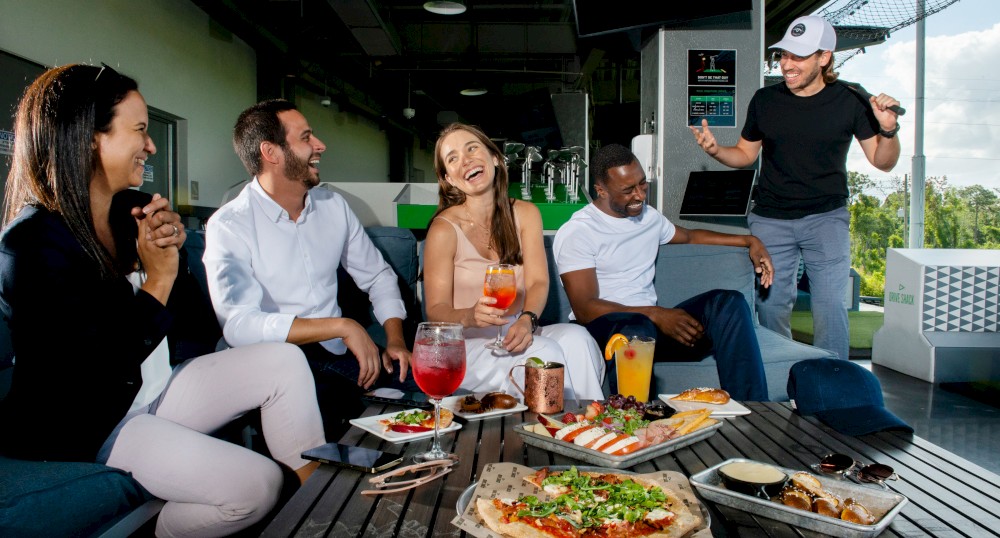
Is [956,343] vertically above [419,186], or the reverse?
[419,186]

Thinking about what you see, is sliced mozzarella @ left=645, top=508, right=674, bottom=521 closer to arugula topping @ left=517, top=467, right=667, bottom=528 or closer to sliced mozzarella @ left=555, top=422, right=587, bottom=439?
arugula topping @ left=517, top=467, right=667, bottom=528

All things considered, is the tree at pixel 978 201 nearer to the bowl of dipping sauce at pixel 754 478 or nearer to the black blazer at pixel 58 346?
the bowl of dipping sauce at pixel 754 478

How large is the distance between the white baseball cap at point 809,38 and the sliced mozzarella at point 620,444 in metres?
2.21

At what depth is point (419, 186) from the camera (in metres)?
4.45

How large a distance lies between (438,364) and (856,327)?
634 centimetres

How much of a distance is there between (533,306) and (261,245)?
2.97 ft

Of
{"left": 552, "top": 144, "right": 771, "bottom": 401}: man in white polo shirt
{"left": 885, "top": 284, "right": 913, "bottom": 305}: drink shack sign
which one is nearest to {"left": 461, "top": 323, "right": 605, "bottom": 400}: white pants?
{"left": 552, "top": 144, "right": 771, "bottom": 401}: man in white polo shirt

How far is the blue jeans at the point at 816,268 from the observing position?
2889 mm

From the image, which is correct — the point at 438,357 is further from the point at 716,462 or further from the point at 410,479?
the point at 716,462

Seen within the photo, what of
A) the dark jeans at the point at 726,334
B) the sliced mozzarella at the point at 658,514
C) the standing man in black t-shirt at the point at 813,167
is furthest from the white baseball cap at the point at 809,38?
the sliced mozzarella at the point at 658,514

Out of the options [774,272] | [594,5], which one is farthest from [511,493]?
[594,5]

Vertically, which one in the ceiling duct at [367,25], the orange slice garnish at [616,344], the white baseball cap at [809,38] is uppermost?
the ceiling duct at [367,25]

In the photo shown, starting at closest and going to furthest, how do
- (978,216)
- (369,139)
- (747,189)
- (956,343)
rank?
(747,189)
(956,343)
(978,216)
(369,139)

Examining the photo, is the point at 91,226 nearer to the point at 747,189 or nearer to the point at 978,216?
the point at 747,189
